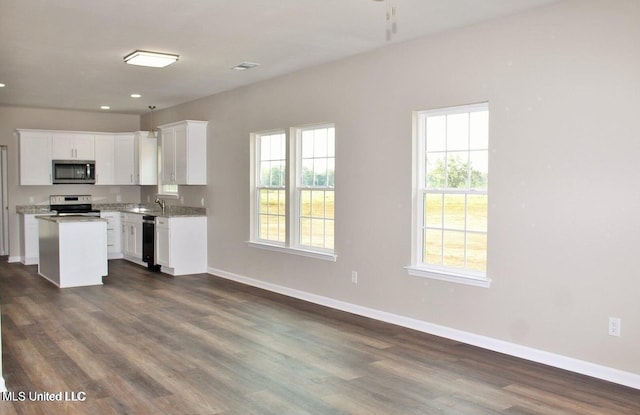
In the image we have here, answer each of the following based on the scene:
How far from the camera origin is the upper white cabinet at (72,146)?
32.2ft

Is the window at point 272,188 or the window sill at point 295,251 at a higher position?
the window at point 272,188

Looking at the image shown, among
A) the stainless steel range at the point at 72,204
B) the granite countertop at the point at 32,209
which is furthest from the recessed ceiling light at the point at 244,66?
the granite countertop at the point at 32,209

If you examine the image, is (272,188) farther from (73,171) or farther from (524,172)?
(73,171)

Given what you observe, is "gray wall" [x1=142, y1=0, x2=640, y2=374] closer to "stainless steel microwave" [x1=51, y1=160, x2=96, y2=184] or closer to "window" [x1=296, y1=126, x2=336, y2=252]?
"window" [x1=296, y1=126, x2=336, y2=252]

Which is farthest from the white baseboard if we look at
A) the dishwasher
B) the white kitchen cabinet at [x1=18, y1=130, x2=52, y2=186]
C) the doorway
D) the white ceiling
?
the doorway

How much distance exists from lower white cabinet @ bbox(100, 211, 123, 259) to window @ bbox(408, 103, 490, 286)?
6.78 metres

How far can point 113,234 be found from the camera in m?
10.3

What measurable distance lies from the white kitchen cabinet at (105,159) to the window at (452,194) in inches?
277

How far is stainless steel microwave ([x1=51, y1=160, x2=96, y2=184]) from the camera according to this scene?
9.83 metres

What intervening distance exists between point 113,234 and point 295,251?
4.97m

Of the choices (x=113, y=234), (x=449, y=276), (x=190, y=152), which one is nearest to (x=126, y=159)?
(x=113, y=234)

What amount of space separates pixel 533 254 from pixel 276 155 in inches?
150

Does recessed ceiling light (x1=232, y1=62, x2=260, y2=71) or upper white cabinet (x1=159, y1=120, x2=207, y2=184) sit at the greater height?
recessed ceiling light (x1=232, y1=62, x2=260, y2=71)

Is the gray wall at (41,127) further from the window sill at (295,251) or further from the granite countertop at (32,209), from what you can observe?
the window sill at (295,251)
